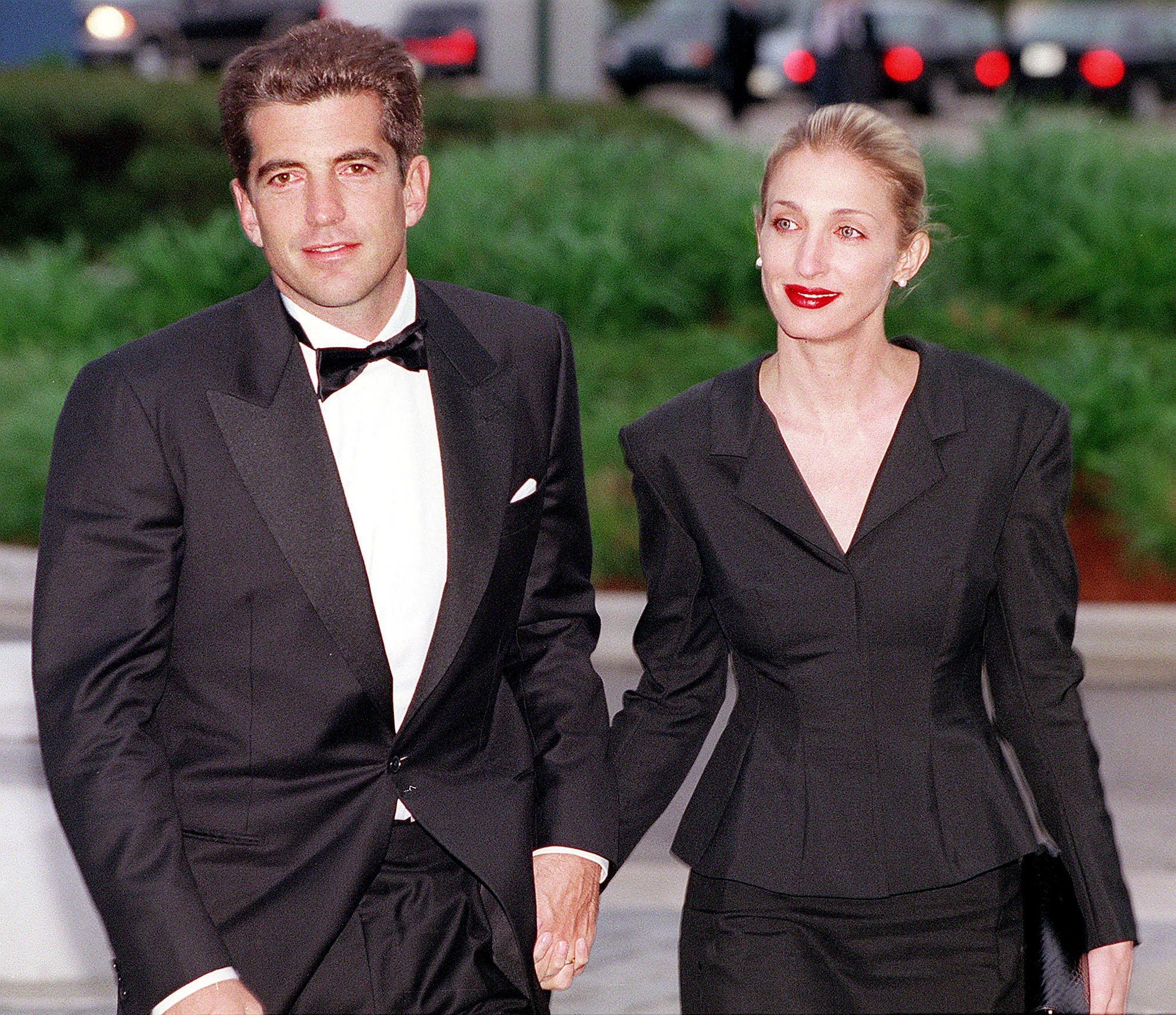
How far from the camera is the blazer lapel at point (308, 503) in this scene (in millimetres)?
3264

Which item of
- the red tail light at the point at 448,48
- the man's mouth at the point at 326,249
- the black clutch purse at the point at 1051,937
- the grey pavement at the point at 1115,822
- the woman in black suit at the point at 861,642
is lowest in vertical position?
the grey pavement at the point at 1115,822

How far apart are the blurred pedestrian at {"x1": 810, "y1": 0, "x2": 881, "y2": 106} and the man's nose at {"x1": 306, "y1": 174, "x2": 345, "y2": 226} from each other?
14242mm

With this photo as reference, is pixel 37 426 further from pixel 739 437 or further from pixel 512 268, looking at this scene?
pixel 739 437

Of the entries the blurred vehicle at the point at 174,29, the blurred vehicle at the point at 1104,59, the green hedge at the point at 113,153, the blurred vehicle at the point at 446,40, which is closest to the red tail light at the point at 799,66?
the blurred vehicle at the point at 1104,59

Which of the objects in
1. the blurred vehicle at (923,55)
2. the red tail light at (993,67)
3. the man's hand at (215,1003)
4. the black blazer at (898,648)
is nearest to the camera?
the man's hand at (215,1003)

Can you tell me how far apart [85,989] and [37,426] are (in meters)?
6.31

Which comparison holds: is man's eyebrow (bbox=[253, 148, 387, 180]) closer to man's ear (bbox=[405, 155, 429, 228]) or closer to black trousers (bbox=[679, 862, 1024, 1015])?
man's ear (bbox=[405, 155, 429, 228])

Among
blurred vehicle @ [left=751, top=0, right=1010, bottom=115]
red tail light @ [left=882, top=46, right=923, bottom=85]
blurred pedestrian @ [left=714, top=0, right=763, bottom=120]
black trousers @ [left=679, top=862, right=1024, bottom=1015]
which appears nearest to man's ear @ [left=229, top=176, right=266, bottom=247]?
black trousers @ [left=679, top=862, right=1024, bottom=1015]

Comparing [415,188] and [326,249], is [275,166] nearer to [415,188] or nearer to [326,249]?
[326,249]

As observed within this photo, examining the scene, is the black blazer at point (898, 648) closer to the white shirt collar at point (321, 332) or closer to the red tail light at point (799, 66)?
the white shirt collar at point (321, 332)

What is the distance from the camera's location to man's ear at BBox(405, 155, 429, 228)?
3.55m

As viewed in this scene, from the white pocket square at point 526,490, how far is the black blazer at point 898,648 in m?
0.27

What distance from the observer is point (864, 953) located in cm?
343

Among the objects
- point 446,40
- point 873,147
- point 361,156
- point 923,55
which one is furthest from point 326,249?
point 923,55
